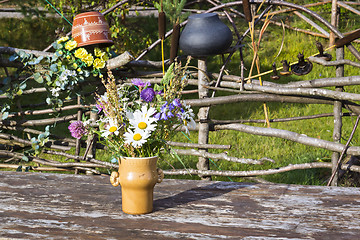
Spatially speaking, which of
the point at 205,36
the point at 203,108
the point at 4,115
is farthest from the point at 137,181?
the point at 4,115

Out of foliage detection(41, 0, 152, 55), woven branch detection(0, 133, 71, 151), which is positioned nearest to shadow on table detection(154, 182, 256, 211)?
woven branch detection(0, 133, 71, 151)

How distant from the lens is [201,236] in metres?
1.49

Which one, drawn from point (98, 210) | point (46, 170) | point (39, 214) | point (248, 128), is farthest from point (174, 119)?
point (46, 170)

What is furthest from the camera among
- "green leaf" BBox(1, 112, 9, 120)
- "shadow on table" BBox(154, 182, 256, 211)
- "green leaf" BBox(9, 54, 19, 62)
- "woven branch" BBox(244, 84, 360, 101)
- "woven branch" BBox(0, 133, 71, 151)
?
"woven branch" BBox(0, 133, 71, 151)

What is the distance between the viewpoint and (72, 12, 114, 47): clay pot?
10.8 feet

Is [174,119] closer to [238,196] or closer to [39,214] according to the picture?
[238,196]

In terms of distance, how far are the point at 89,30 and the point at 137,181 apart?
1876 mm

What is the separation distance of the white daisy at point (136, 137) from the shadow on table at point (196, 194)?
31 cm

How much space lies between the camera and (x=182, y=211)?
1733 mm

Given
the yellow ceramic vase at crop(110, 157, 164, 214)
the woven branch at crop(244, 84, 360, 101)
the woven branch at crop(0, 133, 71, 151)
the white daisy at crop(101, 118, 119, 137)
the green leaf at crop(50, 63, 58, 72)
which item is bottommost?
the yellow ceramic vase at crop(110, 157, 164, 214)

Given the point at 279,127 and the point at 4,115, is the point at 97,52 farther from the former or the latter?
the point at 279,127

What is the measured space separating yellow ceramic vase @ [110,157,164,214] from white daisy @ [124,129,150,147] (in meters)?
0.09

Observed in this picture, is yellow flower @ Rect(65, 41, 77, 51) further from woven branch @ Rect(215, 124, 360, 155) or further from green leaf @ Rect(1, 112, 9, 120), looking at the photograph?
woven branch @ Rect(215, 124, 360, 155)

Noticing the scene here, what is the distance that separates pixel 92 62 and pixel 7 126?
966 millimetres
